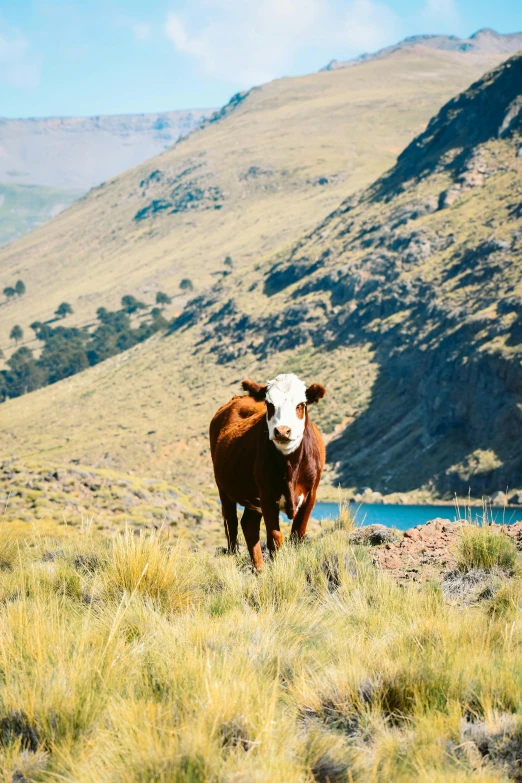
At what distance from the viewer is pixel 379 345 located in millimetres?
78438

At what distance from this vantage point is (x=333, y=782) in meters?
3.59

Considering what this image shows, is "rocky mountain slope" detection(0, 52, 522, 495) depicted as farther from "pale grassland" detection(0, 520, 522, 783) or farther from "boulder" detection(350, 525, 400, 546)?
"pale grassland" detection(0, 520, 522, 783)

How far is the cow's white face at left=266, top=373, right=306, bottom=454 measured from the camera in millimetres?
6898

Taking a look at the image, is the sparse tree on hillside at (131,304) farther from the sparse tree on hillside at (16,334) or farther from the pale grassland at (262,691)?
the pale grassland at (262,691)

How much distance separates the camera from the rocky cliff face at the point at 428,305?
5994 centimetres

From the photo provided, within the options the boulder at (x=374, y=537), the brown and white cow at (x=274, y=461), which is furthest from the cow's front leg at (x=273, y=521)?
the boulder at (x=374, y=537)

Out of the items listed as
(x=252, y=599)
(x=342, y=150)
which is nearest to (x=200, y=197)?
(x=342, y=150)

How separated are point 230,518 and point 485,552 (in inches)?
137

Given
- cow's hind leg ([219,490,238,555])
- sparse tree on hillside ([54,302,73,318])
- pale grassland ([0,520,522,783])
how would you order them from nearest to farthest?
pale grassland ([0,520,522,783]) < cow's hind leg ([219,490,238,555]) < sparse tree on hillside ([54,302,73,318])

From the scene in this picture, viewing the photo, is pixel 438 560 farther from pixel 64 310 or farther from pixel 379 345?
pixel 64 310

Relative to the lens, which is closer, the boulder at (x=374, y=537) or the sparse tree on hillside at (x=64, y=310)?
the boulder at (x=374, y=537)

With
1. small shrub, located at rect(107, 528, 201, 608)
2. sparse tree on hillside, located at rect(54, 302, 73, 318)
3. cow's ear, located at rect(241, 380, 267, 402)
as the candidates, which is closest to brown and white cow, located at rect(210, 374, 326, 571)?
cow's ear, located at rect(241, 380, 267, 402)

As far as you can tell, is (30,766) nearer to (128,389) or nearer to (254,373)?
(254,373)

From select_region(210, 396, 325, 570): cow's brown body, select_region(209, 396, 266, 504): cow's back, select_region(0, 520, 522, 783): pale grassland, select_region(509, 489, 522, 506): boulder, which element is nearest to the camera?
select_region(0, 520, 522, 783): pale grassland
